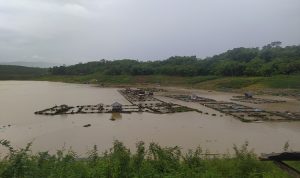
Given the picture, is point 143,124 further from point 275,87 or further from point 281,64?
point 281,64

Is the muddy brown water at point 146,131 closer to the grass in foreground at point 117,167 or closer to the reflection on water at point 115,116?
the reflection on water at point 115,116

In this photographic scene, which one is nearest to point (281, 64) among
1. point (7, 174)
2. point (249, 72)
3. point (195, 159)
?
point (249, 72)

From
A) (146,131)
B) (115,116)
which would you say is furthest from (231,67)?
(146,131)

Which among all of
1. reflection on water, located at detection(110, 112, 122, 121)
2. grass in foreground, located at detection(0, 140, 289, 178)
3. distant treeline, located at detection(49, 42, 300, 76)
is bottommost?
reflection on water, located at detection(110, 112, 122, 121)

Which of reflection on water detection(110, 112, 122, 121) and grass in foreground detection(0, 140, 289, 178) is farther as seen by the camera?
reflection on water detection(110, 112, 122, 121)

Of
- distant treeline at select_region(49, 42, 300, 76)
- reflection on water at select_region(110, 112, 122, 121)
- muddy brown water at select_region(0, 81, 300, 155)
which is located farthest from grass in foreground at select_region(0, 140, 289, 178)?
distant treeline at select_region(49, 42, 300, 76)

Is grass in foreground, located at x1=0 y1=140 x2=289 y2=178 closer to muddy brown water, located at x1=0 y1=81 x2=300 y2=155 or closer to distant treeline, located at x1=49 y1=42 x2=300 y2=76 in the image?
muddy brown water, located at x1=0 y1=81 x2=300 y2=155

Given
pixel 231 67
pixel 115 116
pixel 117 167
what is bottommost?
pixel 115 116

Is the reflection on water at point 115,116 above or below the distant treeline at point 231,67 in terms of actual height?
below

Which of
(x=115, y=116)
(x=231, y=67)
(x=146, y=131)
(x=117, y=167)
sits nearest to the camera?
(x=117, y=167)

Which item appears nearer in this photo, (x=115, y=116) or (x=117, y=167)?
(x=117, y=167)

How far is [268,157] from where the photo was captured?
206 inches

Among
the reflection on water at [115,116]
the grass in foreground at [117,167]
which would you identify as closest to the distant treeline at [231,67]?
the reflection on water at [115,116]

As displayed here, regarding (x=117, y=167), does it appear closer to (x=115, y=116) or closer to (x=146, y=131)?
(x=146, y=131)
